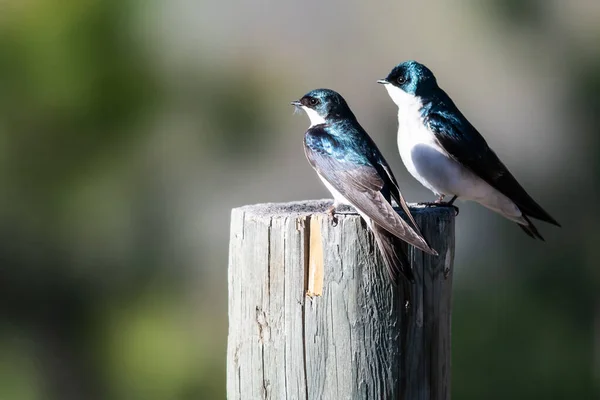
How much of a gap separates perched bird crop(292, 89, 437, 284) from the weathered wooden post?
3 cm

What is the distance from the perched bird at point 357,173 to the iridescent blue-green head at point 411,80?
0.39m

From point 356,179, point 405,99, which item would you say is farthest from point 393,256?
point 405,99

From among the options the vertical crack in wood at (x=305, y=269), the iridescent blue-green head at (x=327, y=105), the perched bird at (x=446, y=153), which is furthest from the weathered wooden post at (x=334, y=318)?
the perched bird at (x=446, y=153)

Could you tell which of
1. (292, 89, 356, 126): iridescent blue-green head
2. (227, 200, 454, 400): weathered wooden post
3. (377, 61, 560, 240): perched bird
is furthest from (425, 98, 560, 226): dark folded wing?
(227, 200, 454, 400): weathered wooden post

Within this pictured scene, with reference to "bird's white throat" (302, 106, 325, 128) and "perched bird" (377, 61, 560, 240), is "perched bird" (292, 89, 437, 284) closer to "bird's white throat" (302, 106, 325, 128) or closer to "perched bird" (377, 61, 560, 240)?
"bird's white throat" (302, 106, 325, 128)

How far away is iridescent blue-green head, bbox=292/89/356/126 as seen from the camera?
2293mm

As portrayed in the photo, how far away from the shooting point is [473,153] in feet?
8.40

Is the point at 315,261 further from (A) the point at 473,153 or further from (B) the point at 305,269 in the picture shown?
(A) the point at 473,153

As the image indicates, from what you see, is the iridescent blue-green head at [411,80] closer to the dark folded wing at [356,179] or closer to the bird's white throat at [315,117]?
the bird's white throat at [315,117]

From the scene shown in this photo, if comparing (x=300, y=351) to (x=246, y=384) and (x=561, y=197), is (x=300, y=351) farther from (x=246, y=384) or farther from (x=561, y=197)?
(x=561, y=197)

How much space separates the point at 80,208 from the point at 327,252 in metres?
2.73

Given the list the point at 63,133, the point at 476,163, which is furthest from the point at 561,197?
the point at 63,133

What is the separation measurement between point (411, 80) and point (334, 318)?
1227mm

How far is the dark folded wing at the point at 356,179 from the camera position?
1.62 meters
